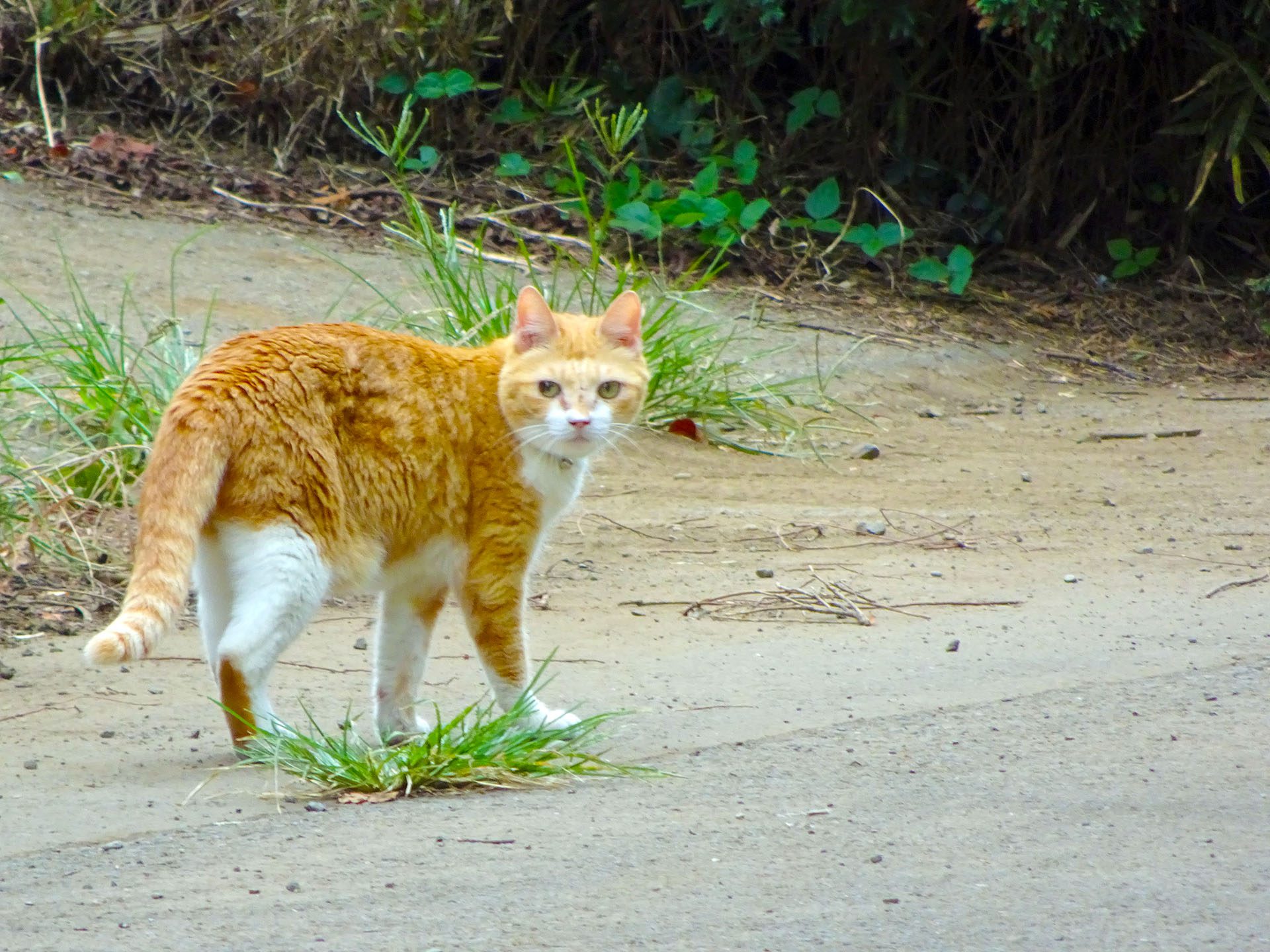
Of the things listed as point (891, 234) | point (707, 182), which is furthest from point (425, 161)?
point (891, 234)

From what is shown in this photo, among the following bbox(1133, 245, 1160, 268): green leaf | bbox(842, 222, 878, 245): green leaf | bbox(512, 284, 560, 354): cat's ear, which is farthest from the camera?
bbox(1133, 245, 1160, 268): green leaf

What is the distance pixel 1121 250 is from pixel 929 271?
142 cm

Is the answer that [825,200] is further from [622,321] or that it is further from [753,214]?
[622,321]

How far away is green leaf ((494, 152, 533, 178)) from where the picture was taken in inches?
408

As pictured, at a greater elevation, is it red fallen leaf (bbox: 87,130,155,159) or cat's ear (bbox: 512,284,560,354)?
cat's ear (bbox: 512,284,560,354)

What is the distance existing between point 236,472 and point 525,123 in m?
7.20

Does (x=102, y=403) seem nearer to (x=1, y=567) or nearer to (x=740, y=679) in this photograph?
(x=1, y=567)

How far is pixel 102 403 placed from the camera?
20.1ft

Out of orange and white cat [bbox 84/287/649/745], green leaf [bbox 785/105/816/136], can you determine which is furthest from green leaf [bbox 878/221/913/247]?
orange and white cat [bbox 84/287/649/745]

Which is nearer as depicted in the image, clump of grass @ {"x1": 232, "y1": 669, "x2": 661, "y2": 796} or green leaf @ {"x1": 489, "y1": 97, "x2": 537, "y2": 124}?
clump of grass @ {"x1": 232, "y1": 669, "x2": 661, "y2": 796}

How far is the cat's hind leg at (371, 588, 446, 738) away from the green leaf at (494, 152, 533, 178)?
6.35 m

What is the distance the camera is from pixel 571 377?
456cm

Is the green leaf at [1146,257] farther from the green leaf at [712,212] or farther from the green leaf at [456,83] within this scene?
the green leaf at [456,83]

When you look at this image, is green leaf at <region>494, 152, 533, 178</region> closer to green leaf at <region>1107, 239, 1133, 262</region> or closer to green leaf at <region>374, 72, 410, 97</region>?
green leaf at <region>374, 72, 410, 97</region>
